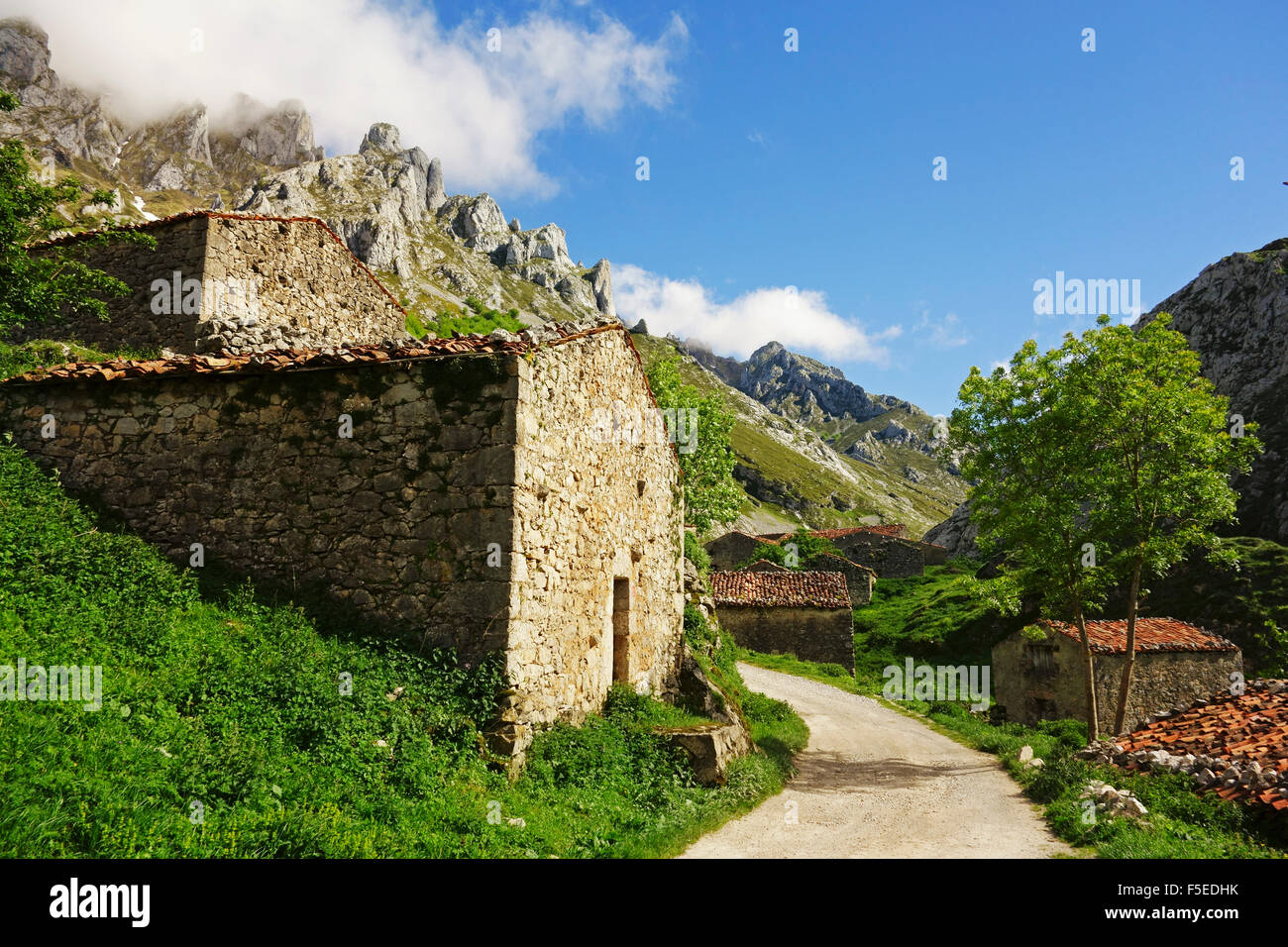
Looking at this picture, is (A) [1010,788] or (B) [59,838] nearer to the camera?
(B) [59,838]

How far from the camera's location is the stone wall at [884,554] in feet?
193

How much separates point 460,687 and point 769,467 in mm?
116995

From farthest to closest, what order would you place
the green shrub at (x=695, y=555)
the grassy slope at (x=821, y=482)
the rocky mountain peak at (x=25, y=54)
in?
the rocky mountain peak at (x=25, y=54)
the grassy slope at (x=821, y=482)
the green shrub at (x=695, y=555)

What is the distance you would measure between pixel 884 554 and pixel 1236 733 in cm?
4905

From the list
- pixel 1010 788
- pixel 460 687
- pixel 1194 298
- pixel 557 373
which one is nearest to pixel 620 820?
pixel 460 687

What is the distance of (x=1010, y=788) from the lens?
12406 mm

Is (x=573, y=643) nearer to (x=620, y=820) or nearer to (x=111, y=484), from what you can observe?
(x=620, y=820)

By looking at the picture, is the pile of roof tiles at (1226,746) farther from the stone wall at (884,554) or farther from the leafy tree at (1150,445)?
the stone wall at (884,554)

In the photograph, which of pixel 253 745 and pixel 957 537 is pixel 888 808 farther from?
pixel 957 537

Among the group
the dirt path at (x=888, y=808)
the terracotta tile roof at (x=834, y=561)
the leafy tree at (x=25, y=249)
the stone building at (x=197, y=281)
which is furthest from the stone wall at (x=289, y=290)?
the terracotta tile roof at (x=834, y=561)

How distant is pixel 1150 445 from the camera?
1511 cm

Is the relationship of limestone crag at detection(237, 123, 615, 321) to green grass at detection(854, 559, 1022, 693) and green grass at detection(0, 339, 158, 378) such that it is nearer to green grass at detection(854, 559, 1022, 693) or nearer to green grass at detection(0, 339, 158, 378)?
green grass at detection(854, 559, 1022, 693)

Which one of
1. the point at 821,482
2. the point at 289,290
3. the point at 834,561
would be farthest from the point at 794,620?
the point at 821,482

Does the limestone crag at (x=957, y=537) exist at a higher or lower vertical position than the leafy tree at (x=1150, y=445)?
lower
